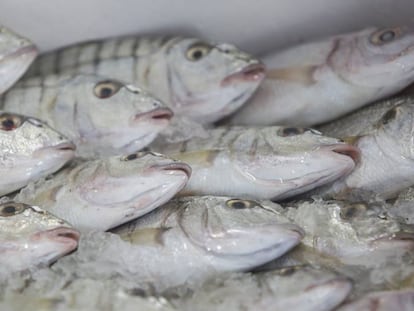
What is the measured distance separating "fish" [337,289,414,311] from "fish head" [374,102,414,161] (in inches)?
18.5

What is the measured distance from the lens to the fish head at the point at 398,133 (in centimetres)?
179

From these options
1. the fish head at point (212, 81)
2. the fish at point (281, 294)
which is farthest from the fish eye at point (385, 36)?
the fish at point (281, 294)

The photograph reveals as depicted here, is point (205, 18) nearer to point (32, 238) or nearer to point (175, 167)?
point (175, 167)

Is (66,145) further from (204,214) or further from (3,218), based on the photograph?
(204,214)

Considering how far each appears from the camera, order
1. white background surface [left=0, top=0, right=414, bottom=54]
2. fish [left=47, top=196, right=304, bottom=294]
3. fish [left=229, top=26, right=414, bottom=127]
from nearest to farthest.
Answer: fish [left=47, top=196, right=304, bottom=294]
fish [left=229, top=26, right=414, bottom=127]
white background surface [left=0, top=0, right=414, bottom=54]

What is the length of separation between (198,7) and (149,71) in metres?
0.29

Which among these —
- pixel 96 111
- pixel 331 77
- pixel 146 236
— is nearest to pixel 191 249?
pixel 146 236

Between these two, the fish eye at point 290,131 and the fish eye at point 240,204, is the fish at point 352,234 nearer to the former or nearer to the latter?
the fish eye at point 240,204

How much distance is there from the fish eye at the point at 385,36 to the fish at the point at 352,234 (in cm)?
56

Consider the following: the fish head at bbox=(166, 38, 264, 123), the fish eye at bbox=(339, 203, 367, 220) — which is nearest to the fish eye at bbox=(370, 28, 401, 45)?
the fish head at bbox=(166, 38, 264, 123)

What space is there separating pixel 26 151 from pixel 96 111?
26 centimetres

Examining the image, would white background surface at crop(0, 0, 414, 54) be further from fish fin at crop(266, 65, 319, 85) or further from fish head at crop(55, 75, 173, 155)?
fish head at crop(55, 75, 173, 155)

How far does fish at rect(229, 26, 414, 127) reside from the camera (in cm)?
199

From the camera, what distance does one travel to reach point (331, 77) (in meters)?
2.08
